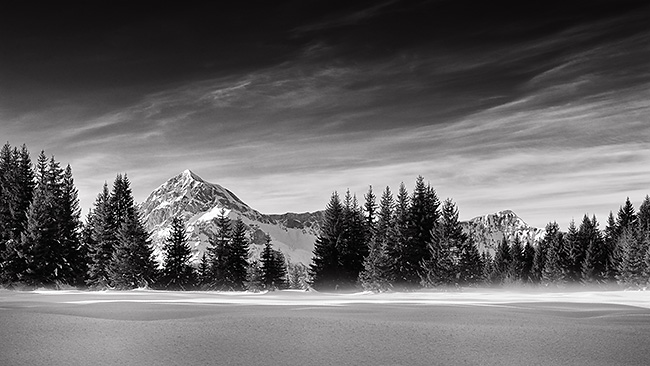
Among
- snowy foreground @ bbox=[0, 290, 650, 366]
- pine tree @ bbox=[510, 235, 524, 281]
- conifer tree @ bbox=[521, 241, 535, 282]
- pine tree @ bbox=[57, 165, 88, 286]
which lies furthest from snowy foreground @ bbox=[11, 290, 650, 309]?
conifer tree @ bbox=[521, 241, 535, 282]

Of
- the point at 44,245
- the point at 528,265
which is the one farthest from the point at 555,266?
the point at 44,245

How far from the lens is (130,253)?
39.4 metres

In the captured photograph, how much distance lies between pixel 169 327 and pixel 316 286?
38616 millimetres

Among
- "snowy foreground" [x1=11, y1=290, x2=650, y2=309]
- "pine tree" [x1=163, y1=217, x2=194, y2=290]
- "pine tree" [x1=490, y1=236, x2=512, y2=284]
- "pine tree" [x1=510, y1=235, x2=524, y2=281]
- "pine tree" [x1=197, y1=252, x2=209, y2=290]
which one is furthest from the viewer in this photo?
"pine tree" [x1=490, y1=236, x2=512, y2=284]

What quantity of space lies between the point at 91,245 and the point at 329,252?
20697 mm

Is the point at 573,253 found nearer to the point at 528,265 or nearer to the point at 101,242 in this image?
the point at 528,265

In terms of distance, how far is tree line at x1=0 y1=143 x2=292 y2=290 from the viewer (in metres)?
38.0

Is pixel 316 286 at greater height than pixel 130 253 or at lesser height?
lesser

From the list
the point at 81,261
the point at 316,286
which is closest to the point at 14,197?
the point at 81,261

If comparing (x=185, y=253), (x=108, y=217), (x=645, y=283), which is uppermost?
(x=108, y=217)

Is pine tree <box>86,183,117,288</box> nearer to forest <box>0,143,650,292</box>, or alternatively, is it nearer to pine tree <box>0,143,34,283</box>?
forest <box>0,143,650,292</box>

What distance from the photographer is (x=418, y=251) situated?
4147 cm

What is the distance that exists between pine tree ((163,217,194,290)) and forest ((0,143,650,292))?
91 mm

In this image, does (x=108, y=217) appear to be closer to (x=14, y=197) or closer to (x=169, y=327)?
(x=14, y=197)
